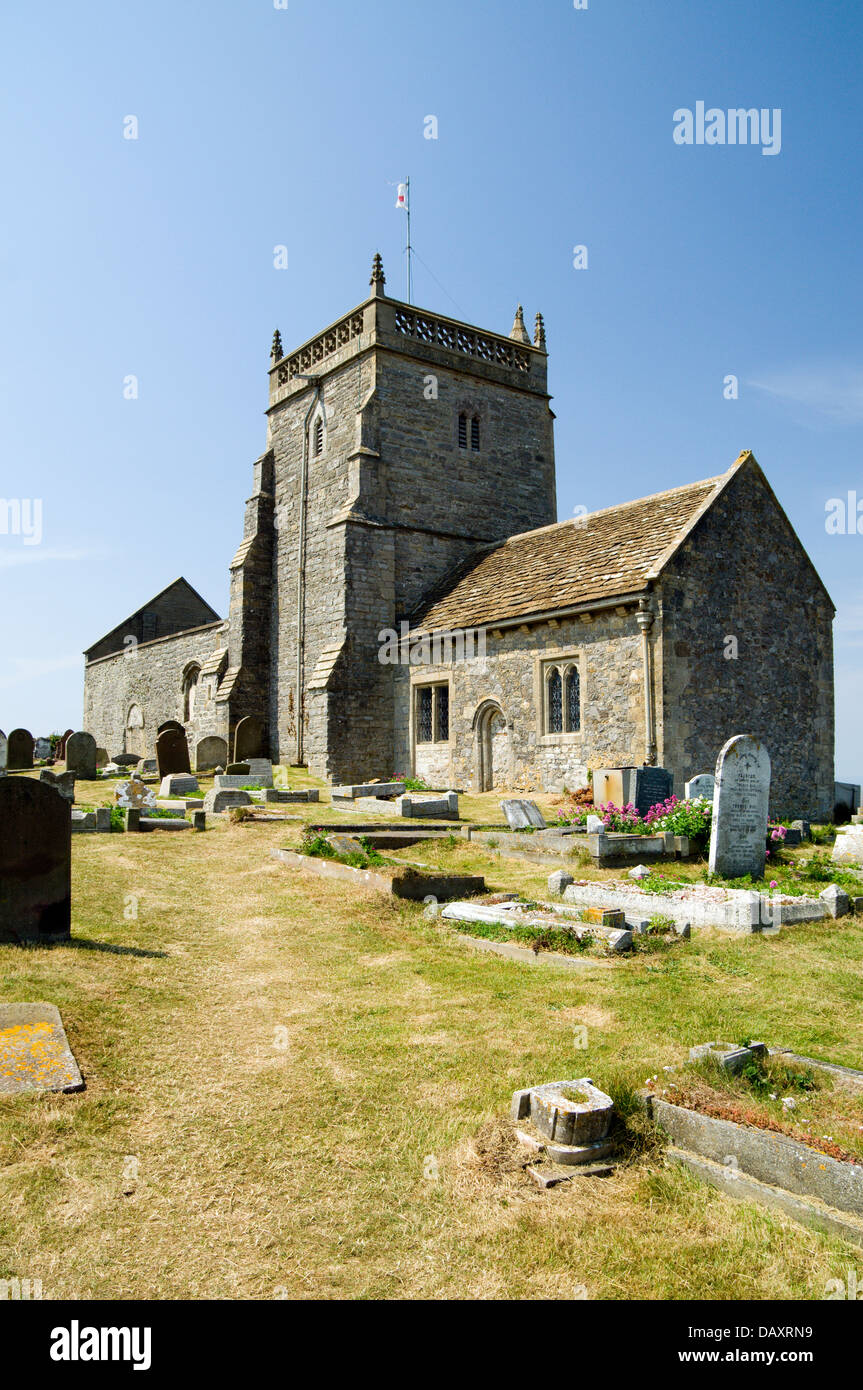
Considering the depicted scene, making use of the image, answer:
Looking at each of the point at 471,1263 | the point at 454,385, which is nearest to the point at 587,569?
the point at 454,385

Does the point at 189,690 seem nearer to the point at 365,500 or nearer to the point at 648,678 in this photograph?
the point at 365,500

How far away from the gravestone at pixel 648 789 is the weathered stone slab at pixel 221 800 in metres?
7.15

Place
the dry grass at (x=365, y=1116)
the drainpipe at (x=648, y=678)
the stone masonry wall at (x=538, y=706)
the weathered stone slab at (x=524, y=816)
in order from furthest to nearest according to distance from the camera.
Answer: the stone masonry wall at (x=538, y=706), the drainpipe at (x=648, y=678), the weathered stone slab at (x=524, y=816), the dry grass at (x=365, y=1116)

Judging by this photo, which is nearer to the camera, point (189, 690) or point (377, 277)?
point (377, 277)

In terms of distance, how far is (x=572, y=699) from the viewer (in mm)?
17312

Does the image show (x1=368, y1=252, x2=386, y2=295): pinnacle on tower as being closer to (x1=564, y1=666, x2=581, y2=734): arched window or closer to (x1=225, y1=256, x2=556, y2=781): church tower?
(x1=225, y1=256, x2=556, y2=781): church tower

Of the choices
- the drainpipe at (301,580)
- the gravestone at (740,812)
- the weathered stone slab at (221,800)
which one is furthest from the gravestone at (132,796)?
the gravestone at (740,812)

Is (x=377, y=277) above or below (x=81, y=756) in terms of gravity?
above

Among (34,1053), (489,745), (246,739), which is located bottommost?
(34,1053)

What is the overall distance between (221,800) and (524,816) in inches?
230

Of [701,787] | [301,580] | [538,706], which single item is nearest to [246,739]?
[301,580]

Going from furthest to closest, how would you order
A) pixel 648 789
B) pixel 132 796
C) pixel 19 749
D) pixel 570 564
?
pixel 19 749, pixel 570 564, pixel 132 796, pixel 648 789

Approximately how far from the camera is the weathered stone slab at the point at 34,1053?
4.20m

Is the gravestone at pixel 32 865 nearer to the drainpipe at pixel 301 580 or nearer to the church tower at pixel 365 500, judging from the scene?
the church tower at pixel 365 500
